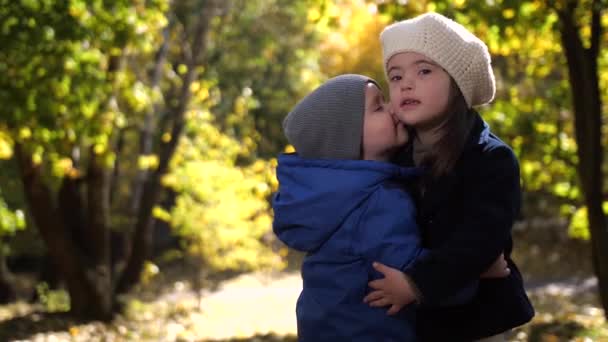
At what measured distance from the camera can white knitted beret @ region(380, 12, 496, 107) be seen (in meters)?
3.06

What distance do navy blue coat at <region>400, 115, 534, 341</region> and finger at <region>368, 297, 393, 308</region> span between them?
0.11 metres

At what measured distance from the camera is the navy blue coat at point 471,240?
287 cm

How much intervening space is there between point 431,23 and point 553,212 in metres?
24.6

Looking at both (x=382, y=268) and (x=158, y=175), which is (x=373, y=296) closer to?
(x=382, y=268)

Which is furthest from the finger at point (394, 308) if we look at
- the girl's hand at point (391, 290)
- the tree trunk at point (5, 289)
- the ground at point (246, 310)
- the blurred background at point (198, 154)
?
the tree trunk at point (5, 289)

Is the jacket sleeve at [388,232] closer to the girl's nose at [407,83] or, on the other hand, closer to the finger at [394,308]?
the finger at [394,308]

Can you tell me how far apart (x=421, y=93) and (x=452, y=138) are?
18 centimetres

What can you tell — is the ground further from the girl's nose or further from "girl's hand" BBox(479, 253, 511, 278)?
the girl's nose

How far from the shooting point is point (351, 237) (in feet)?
9.78

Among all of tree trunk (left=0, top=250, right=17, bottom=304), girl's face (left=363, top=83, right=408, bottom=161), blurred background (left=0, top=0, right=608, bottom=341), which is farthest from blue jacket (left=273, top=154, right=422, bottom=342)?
tree trunk (left=0, top=250, right=17, bottom=304)

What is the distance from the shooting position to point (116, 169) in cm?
2091

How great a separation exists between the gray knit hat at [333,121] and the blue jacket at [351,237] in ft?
0.20

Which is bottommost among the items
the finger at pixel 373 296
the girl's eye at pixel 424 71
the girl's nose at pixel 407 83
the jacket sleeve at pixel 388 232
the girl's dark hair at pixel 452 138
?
the finger at pixel 373 296

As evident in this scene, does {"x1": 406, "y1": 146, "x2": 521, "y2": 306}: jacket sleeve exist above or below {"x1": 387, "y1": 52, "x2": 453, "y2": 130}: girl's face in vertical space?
below
